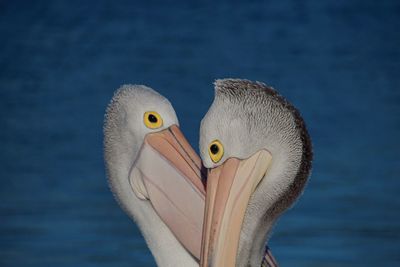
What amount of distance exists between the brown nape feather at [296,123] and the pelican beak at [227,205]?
178 mm

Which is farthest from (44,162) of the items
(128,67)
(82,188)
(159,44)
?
(159,44)

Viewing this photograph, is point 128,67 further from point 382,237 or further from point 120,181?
point 120,181

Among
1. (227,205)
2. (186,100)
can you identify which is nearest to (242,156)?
(227,205)

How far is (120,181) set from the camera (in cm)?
708

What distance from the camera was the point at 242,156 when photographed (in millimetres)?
6004

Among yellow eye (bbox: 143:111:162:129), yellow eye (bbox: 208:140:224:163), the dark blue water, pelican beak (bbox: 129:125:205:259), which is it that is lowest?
yellow eye (bbox: 208:140:224:163)

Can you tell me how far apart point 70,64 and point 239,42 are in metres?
1.94

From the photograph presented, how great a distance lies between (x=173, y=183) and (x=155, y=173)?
129 mm

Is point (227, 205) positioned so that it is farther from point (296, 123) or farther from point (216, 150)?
point (296, 123)

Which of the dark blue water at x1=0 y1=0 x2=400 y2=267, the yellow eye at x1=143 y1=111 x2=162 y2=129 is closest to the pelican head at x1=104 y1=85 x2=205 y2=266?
the yellow eye at x1=143 y1=111 x2=162 y2=129

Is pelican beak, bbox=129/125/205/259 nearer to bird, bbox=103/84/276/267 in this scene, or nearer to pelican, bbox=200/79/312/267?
bird, bbox=103/84/276/267

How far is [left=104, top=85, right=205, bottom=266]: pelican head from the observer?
268 inches

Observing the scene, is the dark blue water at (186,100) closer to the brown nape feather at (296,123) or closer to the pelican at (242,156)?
the brown nape feather at (296,123)

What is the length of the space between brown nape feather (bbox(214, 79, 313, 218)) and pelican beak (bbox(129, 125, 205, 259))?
0.66m
